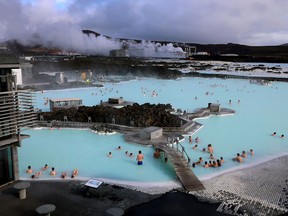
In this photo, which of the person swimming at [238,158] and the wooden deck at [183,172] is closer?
the wooden deck at [183,172]

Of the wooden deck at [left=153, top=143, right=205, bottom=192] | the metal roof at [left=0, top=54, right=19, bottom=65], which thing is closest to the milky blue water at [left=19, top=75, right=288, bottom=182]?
the wooden deck at [left=153, top=143, right=205, bottom=192]

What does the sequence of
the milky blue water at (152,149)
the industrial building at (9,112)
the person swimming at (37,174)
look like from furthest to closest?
the milky blue water at (152,149) → the person swimming at (37,174) → the industrial building at (9,112)

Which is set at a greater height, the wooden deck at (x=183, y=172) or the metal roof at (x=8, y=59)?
the metal roof at (x=8, y=59)

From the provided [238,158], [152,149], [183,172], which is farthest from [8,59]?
[238,158]

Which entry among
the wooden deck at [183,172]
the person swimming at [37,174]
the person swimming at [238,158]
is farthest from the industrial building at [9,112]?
the person swimming at [238,158]

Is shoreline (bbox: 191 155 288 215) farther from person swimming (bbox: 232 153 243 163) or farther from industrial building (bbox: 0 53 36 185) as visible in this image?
industrial building (bbox: 0 53 36 185)

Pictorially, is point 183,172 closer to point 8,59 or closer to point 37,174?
point 37,174

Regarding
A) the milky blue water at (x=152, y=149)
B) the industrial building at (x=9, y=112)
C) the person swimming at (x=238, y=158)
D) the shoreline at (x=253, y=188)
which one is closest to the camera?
the industrial building at (x=9, y=112)

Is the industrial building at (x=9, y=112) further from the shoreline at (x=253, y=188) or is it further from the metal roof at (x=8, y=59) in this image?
the shoreline at (x=253, y=188)

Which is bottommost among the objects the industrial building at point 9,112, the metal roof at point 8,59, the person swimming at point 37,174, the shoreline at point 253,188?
the shoreline at point 253,188
